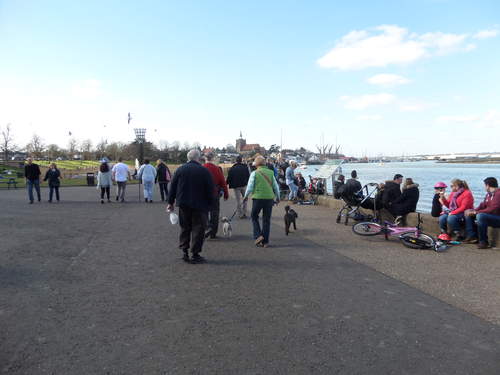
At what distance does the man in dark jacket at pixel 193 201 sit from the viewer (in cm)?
623

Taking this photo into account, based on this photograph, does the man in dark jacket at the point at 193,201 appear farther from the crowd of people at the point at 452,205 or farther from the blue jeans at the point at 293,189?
the blue jeans at the point at 293,189

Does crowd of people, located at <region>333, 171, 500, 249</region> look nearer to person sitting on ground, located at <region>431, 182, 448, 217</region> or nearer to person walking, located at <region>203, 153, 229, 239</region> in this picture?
person sitting on ground, located at <region>431, 182, 448, 217</region>

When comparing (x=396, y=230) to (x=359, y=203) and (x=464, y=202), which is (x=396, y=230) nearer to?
Result: (x=464, y=202)

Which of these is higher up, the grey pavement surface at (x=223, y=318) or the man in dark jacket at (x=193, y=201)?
the man in dark jacket at (x=193, y=201)

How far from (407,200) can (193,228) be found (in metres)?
5.69

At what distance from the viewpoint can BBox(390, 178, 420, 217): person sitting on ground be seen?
9281mm

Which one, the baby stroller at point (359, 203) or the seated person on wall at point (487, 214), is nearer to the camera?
the seated person on wall at point (487, 214)

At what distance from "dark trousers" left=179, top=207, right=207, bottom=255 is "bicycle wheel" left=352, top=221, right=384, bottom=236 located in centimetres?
388

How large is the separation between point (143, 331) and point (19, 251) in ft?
14.7

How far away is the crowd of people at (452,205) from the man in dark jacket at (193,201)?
16.9ft

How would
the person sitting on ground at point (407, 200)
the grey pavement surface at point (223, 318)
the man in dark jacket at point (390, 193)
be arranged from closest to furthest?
the grey pavement surface at point (223, 318), the person sitting on ground at point (407, 200), the man in dark jacket at point (390, 193)

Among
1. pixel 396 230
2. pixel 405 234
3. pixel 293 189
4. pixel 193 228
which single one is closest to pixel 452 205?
pixel 396 230

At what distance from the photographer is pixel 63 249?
7.05 m

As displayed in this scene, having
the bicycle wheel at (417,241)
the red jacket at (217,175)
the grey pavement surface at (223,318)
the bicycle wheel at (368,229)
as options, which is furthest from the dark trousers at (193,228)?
the bicycle wheel at (417,241)
